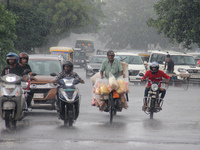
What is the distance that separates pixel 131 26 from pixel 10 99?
283 ft

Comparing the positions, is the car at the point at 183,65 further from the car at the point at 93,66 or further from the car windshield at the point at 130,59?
the car at the point at 93,66

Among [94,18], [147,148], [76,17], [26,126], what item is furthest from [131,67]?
[94,18]

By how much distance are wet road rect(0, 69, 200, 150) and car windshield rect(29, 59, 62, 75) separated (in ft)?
3.75

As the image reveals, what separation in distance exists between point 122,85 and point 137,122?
95 cm

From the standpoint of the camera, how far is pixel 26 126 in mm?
11648

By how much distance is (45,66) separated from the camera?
15.5 metres

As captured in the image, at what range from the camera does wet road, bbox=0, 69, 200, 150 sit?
8984 millimetres

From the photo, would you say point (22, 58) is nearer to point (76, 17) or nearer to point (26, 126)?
point (26, 126)

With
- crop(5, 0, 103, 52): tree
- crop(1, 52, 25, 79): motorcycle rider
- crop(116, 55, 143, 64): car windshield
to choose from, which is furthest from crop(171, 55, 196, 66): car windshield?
crop(5, 0, 103, 52): tree

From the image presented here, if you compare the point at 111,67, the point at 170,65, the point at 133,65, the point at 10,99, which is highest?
the point at 111,67

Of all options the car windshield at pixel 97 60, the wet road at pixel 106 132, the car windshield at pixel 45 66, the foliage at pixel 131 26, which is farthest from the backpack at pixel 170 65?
the foliage at pixel 131 26

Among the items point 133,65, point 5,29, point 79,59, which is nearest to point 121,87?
point 5,29

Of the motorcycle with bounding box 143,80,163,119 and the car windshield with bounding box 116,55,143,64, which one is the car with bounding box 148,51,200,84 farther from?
the motorcycle with bounding box 143,80,163,119

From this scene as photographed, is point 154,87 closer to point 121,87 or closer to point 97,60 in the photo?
point 121,87
